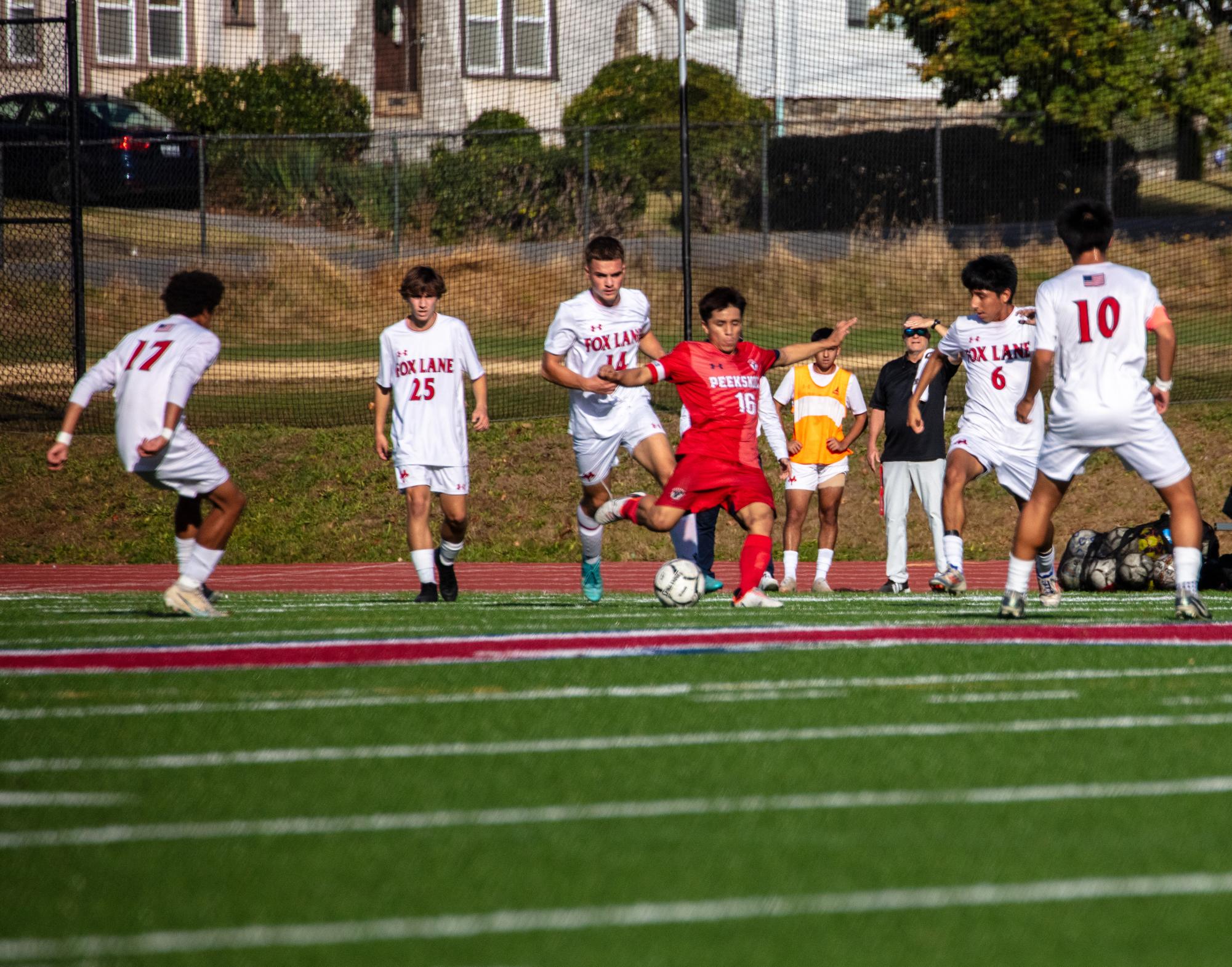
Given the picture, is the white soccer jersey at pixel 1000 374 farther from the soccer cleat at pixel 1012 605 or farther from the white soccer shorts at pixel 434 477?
the white soccer shorts at pixel 434 477

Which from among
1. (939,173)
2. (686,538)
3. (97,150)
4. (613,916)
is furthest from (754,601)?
(97,150)

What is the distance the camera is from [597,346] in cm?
1111

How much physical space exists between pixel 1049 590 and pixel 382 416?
4401 millimetres

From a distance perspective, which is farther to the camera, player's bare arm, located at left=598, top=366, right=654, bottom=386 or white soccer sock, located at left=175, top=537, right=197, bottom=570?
white soccer sock, located at left=175, top=537, right=197, bottom=570

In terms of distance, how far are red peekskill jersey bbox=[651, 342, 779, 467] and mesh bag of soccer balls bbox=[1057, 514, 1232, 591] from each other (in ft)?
13.1

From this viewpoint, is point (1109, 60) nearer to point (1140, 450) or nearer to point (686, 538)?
point (686, 538)

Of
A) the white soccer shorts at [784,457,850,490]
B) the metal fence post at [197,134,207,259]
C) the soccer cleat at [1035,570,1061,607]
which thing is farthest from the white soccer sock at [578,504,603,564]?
the metal fence post at [197,134,207,259]

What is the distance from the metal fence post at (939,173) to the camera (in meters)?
26.7

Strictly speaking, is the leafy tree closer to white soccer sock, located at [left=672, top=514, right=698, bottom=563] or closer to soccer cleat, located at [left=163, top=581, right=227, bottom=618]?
white soccer sock, located at [left=672, top=514, right=698, bottom=563]

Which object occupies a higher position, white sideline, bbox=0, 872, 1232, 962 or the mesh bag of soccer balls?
white sideline, bbox=0, 872, 1232, 962

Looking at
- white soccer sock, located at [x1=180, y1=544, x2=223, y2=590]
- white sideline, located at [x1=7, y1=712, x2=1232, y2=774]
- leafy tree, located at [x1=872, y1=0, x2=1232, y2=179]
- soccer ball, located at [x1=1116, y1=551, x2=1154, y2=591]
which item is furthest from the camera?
leafy tree, located at [x1=872, y1=0, x2=1232, y2=179]

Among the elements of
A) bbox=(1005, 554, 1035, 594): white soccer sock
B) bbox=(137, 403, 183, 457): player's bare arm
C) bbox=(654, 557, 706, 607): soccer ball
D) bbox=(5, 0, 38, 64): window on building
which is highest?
bbox=(5, 0, 38, 64): window on building

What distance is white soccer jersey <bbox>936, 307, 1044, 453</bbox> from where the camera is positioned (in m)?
11.5

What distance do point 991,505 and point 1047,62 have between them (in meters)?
13.7
